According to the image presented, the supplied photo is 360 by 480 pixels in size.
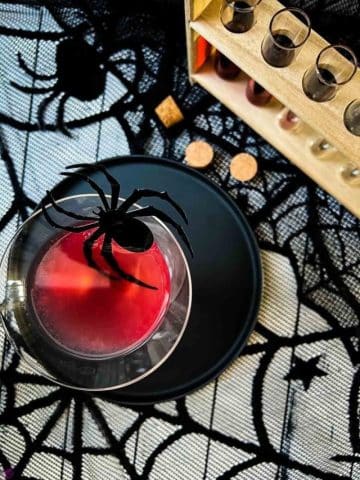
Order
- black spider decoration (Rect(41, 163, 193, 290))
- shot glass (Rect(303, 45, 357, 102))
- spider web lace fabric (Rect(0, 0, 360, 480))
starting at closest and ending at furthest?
black spider decoration (Rect(41, 163, 193, 290)) < shot glass (Rect(303, 45, 357, 102)) < spider web lace fabric (Rect(0, 0, 360, 480))

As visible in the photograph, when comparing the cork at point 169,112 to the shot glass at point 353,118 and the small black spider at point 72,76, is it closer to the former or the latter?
the small black spider at point 72,76

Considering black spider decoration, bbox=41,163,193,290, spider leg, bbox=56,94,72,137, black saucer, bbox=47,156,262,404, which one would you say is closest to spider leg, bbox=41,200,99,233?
black spider decoration, bbox=41,163,193,290

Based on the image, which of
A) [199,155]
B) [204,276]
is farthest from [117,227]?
[199,155]

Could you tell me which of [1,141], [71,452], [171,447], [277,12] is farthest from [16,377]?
[277,12]

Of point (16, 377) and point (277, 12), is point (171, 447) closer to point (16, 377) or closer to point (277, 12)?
point (16, 377)

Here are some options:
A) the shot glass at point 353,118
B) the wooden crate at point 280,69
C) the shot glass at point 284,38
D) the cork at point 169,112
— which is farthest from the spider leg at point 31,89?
the shot glass at point 353,118

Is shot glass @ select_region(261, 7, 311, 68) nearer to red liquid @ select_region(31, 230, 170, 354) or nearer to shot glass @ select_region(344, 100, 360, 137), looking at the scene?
shot glass @ select_region(344, 100, 360, 137)

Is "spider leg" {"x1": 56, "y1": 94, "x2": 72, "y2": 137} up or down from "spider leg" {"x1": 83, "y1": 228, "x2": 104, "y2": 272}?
up

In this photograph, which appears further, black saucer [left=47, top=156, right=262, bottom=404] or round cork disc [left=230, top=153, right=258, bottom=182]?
round cork disc [left=230, top=153, right=258, bottom=182]
